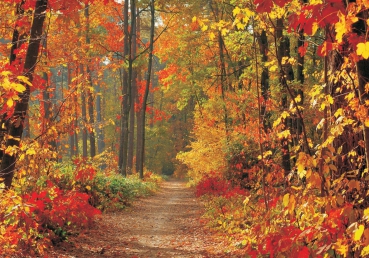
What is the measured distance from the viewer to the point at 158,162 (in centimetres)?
4962

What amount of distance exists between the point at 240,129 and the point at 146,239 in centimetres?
623

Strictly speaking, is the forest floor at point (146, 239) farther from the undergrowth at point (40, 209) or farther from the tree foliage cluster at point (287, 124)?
the tree foliage cluster at point (287, 124)

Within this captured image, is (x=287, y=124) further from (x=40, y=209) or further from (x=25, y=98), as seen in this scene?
(x=40, y=209)

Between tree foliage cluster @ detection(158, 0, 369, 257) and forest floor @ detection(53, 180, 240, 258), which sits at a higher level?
tree foliage cluster @ detection(158, 0, 369, 257)

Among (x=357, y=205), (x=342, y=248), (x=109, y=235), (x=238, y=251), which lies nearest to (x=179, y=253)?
(x=238, y=251)

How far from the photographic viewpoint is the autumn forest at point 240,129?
11.5 feet

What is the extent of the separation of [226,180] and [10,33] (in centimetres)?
1063

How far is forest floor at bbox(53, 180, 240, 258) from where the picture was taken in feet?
24.9

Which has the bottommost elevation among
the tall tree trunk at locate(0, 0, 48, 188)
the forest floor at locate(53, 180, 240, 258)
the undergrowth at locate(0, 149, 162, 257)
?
the forest floor at locate(53, 180, 240, 258)

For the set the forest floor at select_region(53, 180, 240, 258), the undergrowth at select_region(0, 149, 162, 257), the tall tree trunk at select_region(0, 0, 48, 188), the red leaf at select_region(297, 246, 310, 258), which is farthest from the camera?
the forest floor at select_region(53, 180, 240, 258)

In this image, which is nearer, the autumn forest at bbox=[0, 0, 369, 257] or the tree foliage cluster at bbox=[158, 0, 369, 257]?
the tree foliage cluster at bbox=[158, 0, 369, 257]

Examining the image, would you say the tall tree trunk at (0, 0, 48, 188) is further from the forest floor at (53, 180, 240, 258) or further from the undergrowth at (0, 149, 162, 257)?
the forest floor at (53, 180, 240, 258)

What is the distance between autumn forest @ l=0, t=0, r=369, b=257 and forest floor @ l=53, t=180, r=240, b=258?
0.36 metres

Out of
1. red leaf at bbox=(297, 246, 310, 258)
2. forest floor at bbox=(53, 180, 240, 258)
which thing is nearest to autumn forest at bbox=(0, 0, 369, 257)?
red leaf at bbox=(297, 246, 310, 258)
